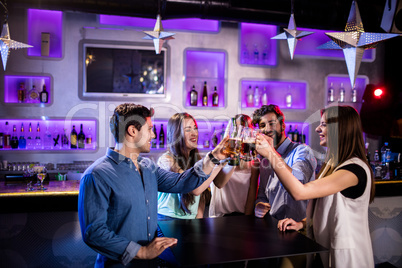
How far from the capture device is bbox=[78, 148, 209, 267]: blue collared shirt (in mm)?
1358

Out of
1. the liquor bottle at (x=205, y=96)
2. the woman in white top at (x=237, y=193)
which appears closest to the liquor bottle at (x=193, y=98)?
the liquor bottle at (x=205, y=96)

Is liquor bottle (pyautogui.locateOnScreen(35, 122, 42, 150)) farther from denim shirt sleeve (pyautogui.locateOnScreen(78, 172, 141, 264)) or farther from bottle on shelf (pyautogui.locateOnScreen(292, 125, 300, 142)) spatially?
bottle on shelf (pyautogui.locateOnScreen(292, 125, 300, 142))

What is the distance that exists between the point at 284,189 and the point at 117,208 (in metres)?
1.20

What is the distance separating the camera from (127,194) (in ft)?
4.92

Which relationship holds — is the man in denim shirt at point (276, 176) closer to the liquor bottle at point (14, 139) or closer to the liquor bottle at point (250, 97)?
the liquor bottle at point (250, 97)

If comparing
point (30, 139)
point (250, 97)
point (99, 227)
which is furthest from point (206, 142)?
point (99, 227)

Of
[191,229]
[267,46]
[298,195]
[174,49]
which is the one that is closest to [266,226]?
[298,195]

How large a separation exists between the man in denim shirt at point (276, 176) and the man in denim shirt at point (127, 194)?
63 centimetres

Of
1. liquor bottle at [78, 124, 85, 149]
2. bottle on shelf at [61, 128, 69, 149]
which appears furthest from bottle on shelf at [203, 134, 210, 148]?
bottle on shelf at [61, 128, 69, 149]

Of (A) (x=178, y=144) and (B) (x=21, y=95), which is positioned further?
(B) (x=21, y=95)

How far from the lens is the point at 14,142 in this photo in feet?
13.3

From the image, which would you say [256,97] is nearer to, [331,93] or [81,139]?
[331,93]

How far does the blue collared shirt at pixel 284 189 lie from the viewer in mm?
2186

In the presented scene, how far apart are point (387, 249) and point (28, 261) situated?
3.55m
